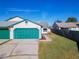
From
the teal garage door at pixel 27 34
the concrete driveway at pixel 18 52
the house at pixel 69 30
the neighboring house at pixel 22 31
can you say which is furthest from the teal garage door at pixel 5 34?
the concrete driveway at pixel 18 52

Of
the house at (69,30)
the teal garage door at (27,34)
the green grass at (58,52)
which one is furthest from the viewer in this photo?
the teal garage door at (27,34)

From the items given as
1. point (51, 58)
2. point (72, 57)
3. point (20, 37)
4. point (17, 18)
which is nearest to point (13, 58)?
point (51, 58)

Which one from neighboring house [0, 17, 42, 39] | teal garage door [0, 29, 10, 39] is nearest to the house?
neighboring house [0, 17, 42, 39]

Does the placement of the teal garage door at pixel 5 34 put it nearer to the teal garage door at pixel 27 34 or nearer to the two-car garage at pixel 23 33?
the two-car garage at pixel 23 33

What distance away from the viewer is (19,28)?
1198 inches

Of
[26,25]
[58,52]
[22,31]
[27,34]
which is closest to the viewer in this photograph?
[58,52]

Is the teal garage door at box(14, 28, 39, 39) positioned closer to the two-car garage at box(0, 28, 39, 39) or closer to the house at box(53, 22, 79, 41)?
the two-car garage at box(0, 28, 39, 39)

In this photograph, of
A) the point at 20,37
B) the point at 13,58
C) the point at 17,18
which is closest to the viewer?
the point at 13,58

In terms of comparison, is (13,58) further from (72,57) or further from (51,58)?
(72,57)

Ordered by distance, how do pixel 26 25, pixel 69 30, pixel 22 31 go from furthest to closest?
1. pixel 69 30
2. pixel 26 25
3. pixel 22 31

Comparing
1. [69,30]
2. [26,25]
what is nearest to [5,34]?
[26,25]

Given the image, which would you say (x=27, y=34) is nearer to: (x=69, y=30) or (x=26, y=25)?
(x=26, y=25)

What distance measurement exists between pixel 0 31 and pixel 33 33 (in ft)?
20.4

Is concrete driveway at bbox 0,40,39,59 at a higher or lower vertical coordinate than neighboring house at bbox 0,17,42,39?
lower
